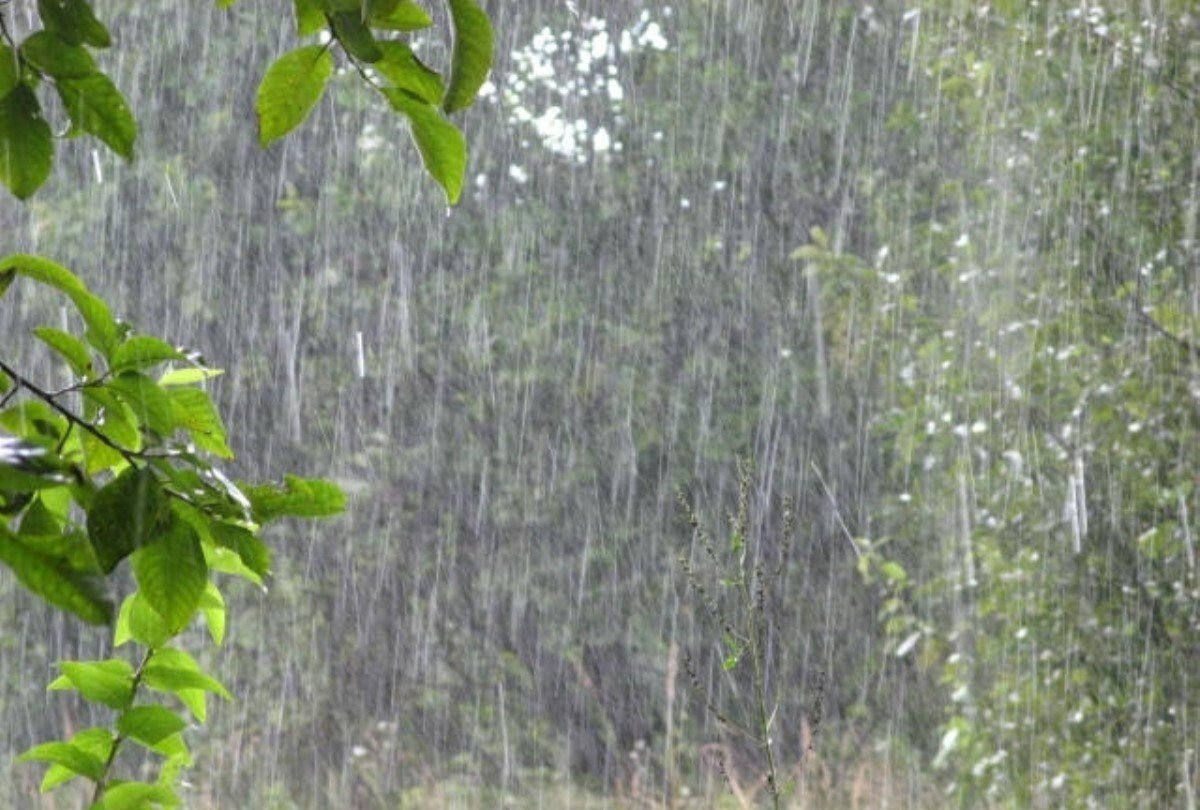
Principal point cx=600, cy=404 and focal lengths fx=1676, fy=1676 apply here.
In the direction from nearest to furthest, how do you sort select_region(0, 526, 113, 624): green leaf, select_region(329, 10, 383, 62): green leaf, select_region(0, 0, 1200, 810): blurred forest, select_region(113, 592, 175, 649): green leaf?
select_region(0, 526, 113, 624): green leaf
select_region(329, 10, 383, 62): green leaf
select_region(113, 592, 175, 649): green leaf
select_region(0, 0, 1200, 810): blurred forest

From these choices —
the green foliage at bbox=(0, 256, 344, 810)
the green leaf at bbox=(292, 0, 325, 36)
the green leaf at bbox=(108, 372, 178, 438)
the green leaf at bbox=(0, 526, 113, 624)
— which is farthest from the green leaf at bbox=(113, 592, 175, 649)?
the green leaf at bbox=(0, 526, 113, 624)

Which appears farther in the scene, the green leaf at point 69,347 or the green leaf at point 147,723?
the green leaf at point 147,723

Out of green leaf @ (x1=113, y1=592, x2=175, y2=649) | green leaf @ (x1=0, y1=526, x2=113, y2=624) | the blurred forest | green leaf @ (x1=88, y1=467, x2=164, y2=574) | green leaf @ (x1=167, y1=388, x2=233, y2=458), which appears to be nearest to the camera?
green leaf @ (x1=0, y1=526, x2=113, y2=624)

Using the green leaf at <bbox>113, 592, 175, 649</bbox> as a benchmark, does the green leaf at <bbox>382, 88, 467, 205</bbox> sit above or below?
above

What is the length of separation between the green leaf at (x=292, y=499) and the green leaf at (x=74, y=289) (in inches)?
3.9

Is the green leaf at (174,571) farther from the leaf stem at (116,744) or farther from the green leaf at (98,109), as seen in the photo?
the leaf stem at (116,744)

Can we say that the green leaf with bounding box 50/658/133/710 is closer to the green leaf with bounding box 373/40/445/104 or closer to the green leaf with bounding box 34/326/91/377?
the green leaf with bounding box 34/326/91/377

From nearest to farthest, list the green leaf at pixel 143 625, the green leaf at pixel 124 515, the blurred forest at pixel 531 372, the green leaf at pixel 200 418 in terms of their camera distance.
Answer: the green leaf at pixel 124 515
the green leaf at pixel 200 418
the green leaf at pixel 143 625
the blurred forest at pixel 531 372

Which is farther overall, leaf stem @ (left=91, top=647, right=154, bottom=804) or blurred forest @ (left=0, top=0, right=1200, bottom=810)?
blurred forest @ (left=0, top=0, right=1200, bottom=810)

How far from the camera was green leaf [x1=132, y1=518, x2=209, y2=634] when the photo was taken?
2.33 feet

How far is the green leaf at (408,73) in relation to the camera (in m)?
0.80

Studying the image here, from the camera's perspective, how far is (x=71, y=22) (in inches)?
30.0

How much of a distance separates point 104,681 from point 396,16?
49cm

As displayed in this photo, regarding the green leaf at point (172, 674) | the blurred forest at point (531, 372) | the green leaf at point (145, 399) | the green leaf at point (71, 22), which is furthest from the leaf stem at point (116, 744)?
the blurred forest at point (531, 372)
